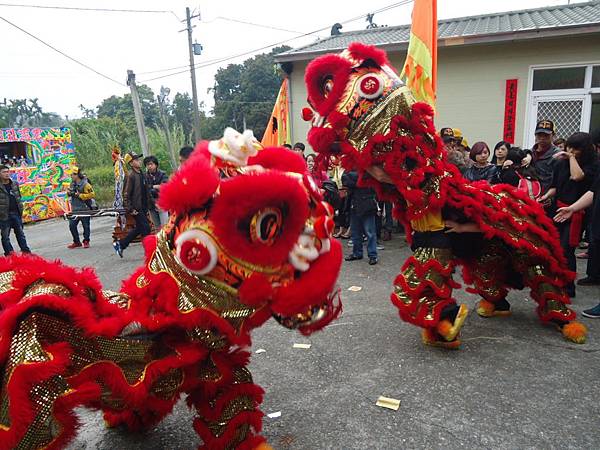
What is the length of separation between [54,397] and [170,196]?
0.75m

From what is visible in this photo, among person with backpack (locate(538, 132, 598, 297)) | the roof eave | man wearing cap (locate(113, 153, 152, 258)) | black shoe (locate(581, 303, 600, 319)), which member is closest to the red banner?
the roof eave

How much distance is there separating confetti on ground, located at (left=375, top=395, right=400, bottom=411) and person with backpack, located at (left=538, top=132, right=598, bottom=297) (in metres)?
2.16

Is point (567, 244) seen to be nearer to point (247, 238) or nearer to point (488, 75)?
point (247, 238)

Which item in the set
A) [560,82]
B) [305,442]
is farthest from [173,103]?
[305,442]

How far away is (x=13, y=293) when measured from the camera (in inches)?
56.4

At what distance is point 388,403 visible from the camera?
2451 mm

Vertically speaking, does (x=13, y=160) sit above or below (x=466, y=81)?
below

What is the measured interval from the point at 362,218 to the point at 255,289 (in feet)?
13.5

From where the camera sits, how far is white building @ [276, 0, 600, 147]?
278 inches

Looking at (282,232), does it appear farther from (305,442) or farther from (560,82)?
(560,82)

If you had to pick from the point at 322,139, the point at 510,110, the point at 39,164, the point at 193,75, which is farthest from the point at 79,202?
the point at 193,75

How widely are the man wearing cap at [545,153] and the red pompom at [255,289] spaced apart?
4.02 meters

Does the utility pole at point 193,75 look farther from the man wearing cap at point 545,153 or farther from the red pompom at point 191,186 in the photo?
the red pompom at point 191,186

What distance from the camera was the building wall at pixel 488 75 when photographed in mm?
7145
